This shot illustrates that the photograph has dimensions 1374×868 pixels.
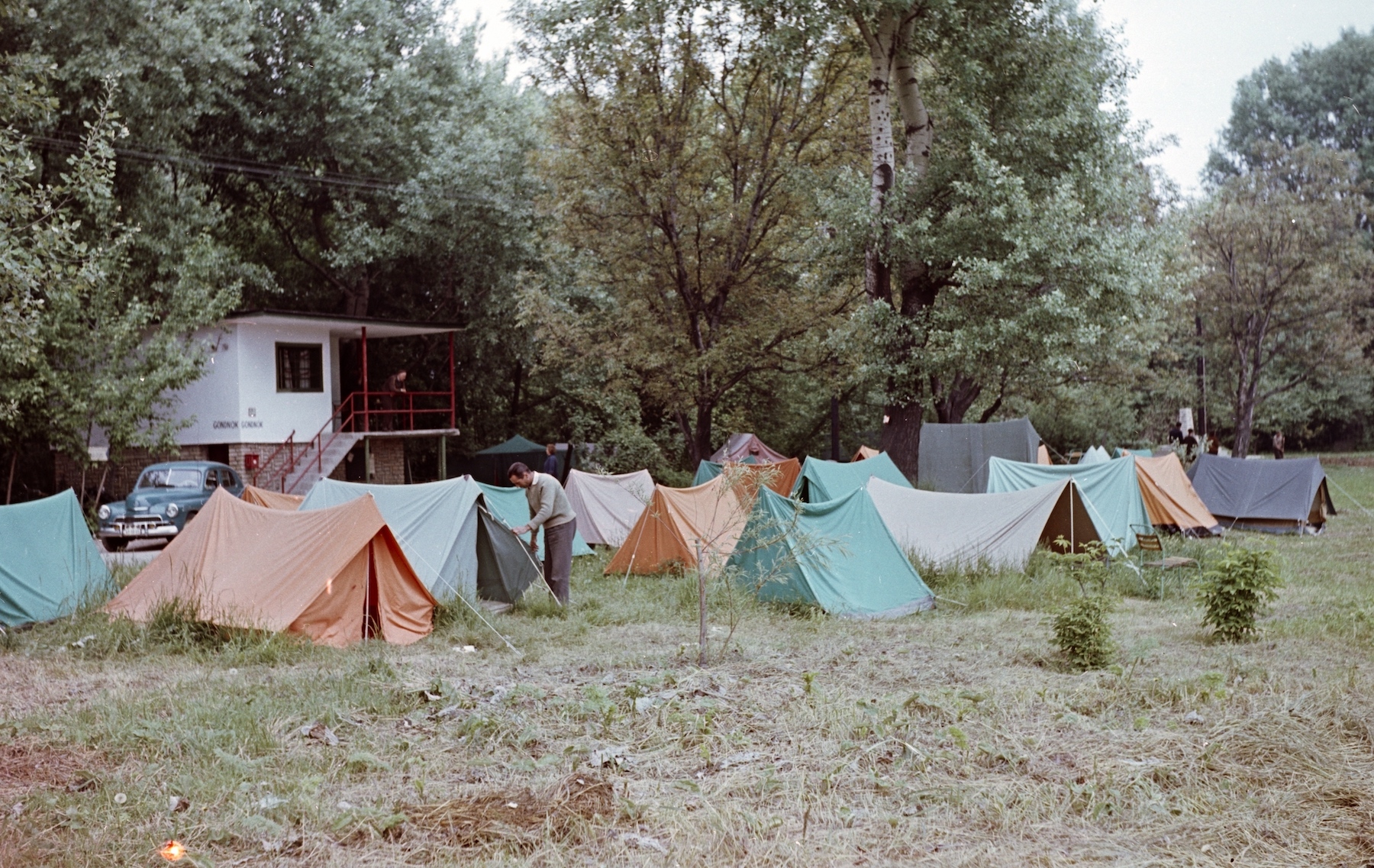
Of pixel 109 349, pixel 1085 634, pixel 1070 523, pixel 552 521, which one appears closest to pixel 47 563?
pixel 552 521

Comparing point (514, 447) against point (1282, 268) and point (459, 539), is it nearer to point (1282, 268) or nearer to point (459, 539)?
point (459, 539)

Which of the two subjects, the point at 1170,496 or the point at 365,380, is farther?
the point at 365,380

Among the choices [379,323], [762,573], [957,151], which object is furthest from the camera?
[379,323]

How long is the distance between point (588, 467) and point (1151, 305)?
48.1ft

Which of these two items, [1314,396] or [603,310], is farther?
[1314,396]

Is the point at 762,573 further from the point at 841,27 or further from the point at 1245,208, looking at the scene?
the point at 1245,208

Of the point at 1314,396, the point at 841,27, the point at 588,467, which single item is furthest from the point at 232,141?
the point at 1314,396

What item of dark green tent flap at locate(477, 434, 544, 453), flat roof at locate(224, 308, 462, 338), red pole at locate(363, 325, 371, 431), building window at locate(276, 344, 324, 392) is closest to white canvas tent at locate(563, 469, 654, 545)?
red pole at locate(363, 325, 371, 431)

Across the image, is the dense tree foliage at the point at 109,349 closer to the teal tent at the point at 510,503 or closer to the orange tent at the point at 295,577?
the teal tent at the point at 510,503

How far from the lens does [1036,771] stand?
5891mm

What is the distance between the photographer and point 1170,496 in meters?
18.5

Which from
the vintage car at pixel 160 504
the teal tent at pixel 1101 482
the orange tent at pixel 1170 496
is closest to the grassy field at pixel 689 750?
the teal tent at pixel 1101 482

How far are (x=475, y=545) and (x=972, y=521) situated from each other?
19.2 ft

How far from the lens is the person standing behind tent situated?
11273 mm
